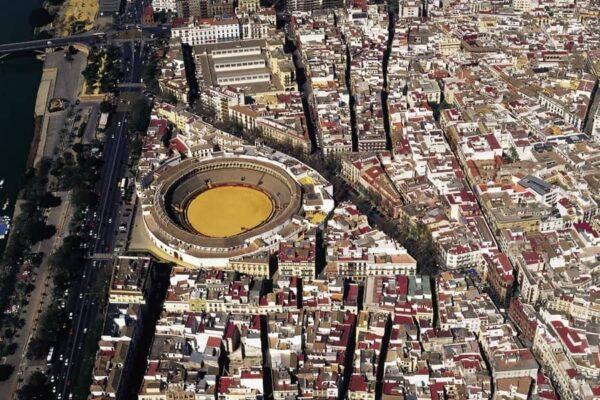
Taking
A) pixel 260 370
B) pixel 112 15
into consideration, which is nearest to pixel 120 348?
pixel 260 370

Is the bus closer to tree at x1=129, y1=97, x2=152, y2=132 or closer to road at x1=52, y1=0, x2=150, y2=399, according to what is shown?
road at x1=52, y1=0, x2=150, y2=399

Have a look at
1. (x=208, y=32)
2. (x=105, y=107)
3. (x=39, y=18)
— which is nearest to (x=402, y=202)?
(x=105, y=107)

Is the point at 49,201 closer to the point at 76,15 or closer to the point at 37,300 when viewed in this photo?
the point at 37,300

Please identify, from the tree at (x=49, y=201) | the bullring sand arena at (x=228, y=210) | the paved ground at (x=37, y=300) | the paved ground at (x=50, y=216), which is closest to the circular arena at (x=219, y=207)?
the bullring sand arena at (x=228, y=210)

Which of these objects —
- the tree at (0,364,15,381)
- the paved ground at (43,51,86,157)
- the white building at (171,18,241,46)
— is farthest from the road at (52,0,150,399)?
the white building at (171,18,241,46)

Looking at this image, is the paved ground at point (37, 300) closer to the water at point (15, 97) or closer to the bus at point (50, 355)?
the bus at point (50, 355)

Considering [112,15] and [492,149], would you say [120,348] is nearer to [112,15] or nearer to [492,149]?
[492,149]
